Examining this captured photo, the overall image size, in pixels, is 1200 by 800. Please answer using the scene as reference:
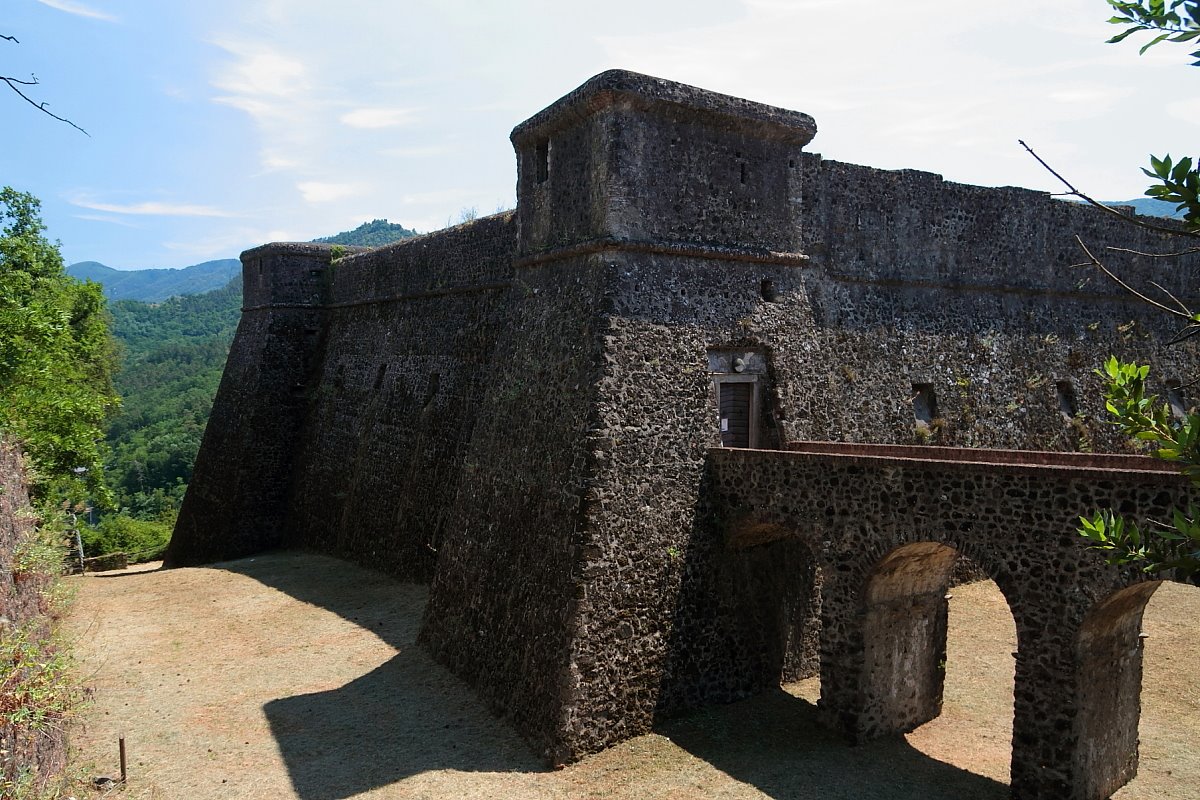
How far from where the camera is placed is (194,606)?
52.9 feet

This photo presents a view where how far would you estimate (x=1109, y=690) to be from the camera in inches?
330

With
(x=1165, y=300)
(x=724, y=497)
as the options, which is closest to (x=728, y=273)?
(x=724, y=497)

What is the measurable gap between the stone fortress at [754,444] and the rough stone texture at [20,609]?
4.88m

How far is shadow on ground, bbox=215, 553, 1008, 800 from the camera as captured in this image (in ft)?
29.1

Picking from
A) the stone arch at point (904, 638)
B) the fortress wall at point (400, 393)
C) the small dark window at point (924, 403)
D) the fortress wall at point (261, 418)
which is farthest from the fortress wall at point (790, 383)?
the fortress wall at point (261, 418)

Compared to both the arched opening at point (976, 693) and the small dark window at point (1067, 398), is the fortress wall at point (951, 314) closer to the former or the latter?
the small dark window at point (1067, 398)

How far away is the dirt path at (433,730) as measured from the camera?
8.98 m

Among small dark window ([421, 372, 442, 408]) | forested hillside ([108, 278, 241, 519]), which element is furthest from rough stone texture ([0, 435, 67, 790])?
forested hillside ([108, 278, 241, 519])

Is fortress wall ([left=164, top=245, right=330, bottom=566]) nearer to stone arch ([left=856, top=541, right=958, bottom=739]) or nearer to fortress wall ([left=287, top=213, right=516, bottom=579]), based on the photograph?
fortress wall ([left=287, top=213, right=516, bottom=579])

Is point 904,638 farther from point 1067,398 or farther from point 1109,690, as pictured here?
point 1067,398

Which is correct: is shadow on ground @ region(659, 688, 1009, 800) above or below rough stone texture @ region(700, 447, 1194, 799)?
below

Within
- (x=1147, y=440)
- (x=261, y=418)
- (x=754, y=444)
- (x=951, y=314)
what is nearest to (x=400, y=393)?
(x=261, y=418)

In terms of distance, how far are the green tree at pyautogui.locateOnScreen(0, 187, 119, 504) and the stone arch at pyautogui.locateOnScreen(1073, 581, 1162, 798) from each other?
1747 cm

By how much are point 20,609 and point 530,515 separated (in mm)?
6072
